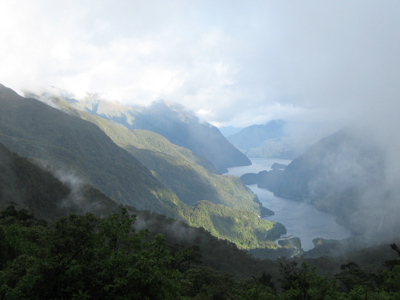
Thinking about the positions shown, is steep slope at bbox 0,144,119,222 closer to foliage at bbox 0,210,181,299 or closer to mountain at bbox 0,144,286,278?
mountain at bbox 0,144,286,278

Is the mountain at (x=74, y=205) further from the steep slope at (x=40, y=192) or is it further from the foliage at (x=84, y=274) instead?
the foliage at (x=84, y=274)

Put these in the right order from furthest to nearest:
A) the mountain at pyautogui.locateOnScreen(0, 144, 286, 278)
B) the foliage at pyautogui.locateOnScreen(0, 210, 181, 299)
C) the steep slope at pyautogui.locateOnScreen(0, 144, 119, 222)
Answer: the mountain at pyautogui.locateOnScreen(0, 144, 286, 278), the steep slope at pyautogui.locateOnScreen(0, 144, 119, 222), the foliage at pyautogui.locateOnScreen(0, 210, 181, 299)

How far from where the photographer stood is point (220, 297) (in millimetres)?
35250

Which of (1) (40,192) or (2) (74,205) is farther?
(2) (74,205)

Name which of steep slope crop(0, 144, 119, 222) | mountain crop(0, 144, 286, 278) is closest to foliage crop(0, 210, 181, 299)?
mountain crop(0, 144, 286, 278)

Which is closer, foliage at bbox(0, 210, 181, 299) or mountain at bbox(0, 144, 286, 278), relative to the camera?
foliage at bbox(0, 210, 181, 299)

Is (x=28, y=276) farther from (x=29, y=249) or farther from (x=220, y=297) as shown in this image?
(x=220, y=297)

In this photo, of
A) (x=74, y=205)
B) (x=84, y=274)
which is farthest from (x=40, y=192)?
(x=84, y=274)

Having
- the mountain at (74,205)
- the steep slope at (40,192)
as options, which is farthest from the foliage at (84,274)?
the steep slope at (40,192)

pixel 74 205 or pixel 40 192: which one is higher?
pixel 40 192

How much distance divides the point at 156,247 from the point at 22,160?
5512 inches

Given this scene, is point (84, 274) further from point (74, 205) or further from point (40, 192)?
point (74, 205)

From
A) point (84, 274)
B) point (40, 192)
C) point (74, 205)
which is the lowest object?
point (74, 205)

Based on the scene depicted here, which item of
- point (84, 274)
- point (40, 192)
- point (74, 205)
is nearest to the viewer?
point (84, 274)
